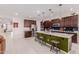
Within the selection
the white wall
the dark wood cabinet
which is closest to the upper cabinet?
the dark wood cabinet

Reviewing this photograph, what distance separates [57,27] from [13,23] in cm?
471

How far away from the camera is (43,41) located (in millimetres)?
7301

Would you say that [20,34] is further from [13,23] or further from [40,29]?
[40,29]

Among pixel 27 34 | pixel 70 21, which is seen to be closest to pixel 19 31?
pixel 27 34

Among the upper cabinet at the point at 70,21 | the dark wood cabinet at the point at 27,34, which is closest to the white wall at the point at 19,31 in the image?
the dark wood cabinet at the point at 27,34

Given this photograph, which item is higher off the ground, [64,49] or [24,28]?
[24,28]

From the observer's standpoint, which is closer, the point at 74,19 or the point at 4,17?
the point at 74,19

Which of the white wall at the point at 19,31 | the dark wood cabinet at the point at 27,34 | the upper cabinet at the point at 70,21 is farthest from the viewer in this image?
the white wall at the point at 19,31

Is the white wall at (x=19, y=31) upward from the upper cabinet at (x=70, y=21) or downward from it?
downward

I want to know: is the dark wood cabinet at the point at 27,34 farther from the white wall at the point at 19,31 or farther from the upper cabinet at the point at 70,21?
the upper cabinet at the point at 70,21

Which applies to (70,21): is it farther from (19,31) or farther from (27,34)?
(19,31)
